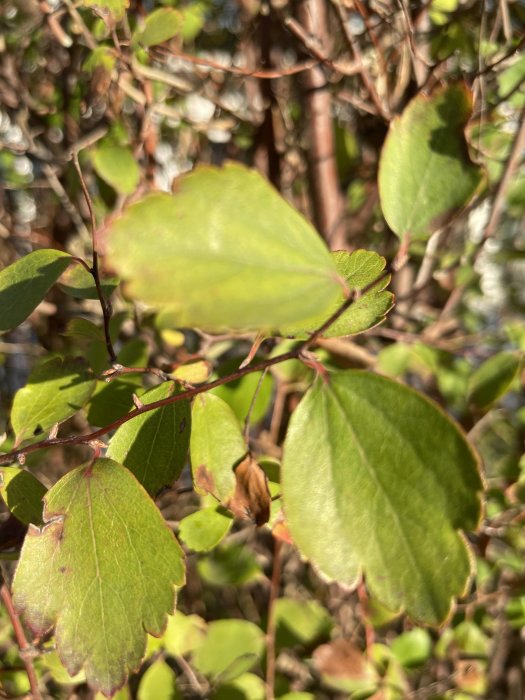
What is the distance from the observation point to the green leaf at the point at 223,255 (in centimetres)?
36

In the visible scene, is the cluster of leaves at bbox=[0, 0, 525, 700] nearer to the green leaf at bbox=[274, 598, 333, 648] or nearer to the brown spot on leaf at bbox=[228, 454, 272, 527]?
the brown spot on leaf at bbox=[228, 454, 272, 527]

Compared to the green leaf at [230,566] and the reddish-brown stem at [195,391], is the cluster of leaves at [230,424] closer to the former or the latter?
the reddish-brown stem at [195,391]

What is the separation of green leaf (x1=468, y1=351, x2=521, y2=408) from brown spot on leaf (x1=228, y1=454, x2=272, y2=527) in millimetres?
500

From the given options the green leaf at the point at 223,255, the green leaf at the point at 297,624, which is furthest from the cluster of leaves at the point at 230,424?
the green leaf at the point at 297,624

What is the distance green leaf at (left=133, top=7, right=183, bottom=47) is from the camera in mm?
795

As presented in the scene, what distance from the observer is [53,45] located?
141 cm

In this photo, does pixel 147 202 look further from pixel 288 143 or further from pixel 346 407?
pixel 288 143

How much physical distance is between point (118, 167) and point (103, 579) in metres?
0.75

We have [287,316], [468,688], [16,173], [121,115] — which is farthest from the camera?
[16,173]

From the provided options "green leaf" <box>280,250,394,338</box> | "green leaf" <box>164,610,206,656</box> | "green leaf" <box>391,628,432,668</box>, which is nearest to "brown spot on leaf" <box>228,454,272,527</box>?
"green leaf" <box>280,250,394,338</box>

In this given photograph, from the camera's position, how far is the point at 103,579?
0.48 m

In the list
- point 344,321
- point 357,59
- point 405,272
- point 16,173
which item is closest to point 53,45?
point 16,173

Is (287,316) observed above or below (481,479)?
above

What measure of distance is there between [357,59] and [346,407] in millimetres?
660
